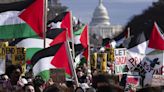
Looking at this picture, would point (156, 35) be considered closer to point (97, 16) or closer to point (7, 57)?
point (7, 57)

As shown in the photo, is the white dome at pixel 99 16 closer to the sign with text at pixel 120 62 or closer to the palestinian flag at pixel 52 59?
the sign with text at pixel 120 62

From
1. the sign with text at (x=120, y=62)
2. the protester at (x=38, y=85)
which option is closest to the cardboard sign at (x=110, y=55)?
the sign with text at (x=120, y=62)

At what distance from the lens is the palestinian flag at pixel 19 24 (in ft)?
39.5

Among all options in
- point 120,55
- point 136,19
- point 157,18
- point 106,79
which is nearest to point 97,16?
point 136,19

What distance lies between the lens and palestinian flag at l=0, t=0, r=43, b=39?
474 inches

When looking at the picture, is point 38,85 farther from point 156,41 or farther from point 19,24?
point 156,41

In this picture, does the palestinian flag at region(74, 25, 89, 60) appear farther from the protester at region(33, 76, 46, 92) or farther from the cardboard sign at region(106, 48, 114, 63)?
the protester at region(33, 76, 46, 92)

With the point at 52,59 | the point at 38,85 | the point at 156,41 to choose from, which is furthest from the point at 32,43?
the point at 156,41

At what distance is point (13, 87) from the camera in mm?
9953

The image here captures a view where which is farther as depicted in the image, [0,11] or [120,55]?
[120,55]

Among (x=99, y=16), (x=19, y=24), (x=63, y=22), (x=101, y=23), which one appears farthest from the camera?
(x=101, y=23)

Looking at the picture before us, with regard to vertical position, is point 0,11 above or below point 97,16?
below

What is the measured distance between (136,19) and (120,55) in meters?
77.5

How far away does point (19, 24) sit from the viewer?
1219 cm
